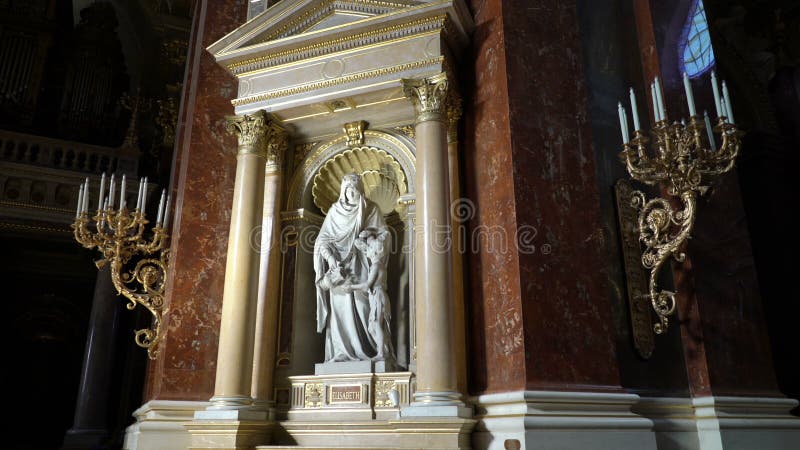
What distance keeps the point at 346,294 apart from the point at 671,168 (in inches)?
104

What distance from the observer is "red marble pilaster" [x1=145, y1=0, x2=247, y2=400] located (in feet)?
17.1

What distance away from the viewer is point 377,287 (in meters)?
5.08

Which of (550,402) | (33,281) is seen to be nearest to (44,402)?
(33,281)

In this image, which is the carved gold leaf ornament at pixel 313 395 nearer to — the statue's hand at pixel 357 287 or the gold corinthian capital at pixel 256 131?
the statue's hand at pixel 357 287

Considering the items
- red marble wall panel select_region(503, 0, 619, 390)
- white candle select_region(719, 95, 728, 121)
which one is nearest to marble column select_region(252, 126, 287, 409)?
red marble wall panel select_region(503, 0, 619, 390)

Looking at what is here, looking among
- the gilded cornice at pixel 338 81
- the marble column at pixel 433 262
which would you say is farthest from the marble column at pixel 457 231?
the gilded cornice at pixel 338 81

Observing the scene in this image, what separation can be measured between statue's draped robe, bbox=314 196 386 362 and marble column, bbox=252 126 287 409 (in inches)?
14.9

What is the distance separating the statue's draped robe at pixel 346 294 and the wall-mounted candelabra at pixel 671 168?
2.11 m

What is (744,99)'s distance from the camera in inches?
317

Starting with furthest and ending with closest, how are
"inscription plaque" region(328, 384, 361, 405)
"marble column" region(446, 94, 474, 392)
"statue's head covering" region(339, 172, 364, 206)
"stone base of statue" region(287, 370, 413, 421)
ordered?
1. "statue's head covering" region(339, 172, 364, 206)
2. "inscription plaque" region(328, 384, 361, 405)
3. "stone base of statue" region(287, 370, 413, 421)
4. "marble column" region(446, 94, 474, 392)

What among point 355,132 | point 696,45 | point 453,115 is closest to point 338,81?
point 355,132

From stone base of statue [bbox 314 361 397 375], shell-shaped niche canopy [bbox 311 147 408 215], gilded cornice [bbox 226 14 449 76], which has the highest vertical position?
gilded cornice [bbox 226 14 449 76]

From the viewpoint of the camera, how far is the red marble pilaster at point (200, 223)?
5199 mm

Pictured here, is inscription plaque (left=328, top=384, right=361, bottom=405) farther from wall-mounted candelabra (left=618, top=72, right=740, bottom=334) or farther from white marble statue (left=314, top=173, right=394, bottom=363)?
wall-mounted candelabra (left=618, top=72, right=740, bottom=334)
